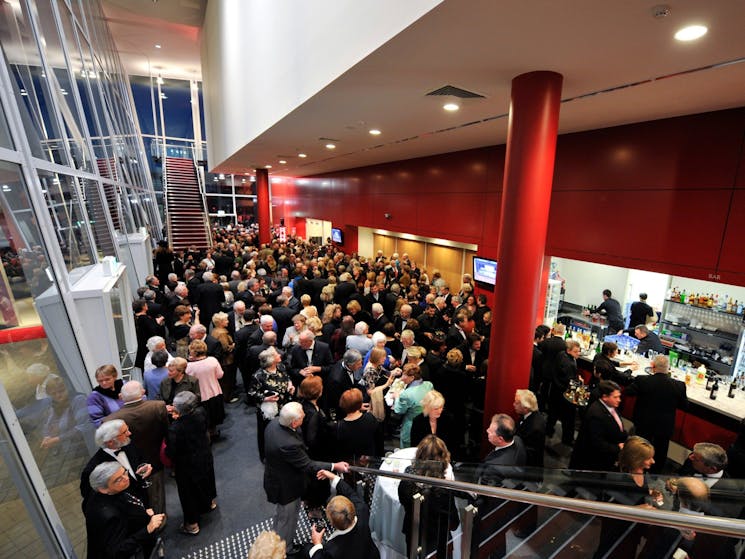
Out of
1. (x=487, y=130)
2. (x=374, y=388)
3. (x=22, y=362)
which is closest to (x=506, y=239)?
(x=374, y=388)

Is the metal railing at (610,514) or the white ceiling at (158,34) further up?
the white ceiling at (158,34)

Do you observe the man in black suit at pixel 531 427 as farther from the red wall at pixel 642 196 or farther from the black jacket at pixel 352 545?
the red wall at pixel 642 196

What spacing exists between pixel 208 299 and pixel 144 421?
176 inches

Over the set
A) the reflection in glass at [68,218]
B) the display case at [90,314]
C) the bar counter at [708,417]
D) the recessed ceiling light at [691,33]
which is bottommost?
the bar counter at [708,417]

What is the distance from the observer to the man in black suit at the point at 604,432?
11.4 ft

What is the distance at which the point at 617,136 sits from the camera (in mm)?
5477

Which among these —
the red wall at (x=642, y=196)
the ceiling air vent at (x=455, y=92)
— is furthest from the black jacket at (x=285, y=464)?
the red wall at (x=642, y=196)

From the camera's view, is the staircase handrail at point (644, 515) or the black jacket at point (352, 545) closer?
the staircase handrail at point (644, 515)

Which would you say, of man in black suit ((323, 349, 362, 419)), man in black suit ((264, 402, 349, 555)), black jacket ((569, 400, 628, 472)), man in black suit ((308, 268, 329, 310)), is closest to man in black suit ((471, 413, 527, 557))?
black jacket ((569, 400, 628, 472))

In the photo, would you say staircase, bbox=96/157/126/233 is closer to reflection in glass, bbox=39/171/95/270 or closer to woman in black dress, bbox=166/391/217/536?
reflection in glass, bbox=39/171/95/270

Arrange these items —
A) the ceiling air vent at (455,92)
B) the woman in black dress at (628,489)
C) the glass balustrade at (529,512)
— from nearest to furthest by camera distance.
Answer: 1. the glass balustrade at (529,512)
2. the woman in black dress at (628,489)
3. the ceiling air vent at (455,92)

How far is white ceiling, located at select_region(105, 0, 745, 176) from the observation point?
2.24 metres

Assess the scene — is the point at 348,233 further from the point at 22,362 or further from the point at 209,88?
the point at 22,362

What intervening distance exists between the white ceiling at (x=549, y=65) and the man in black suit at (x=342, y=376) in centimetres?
286
